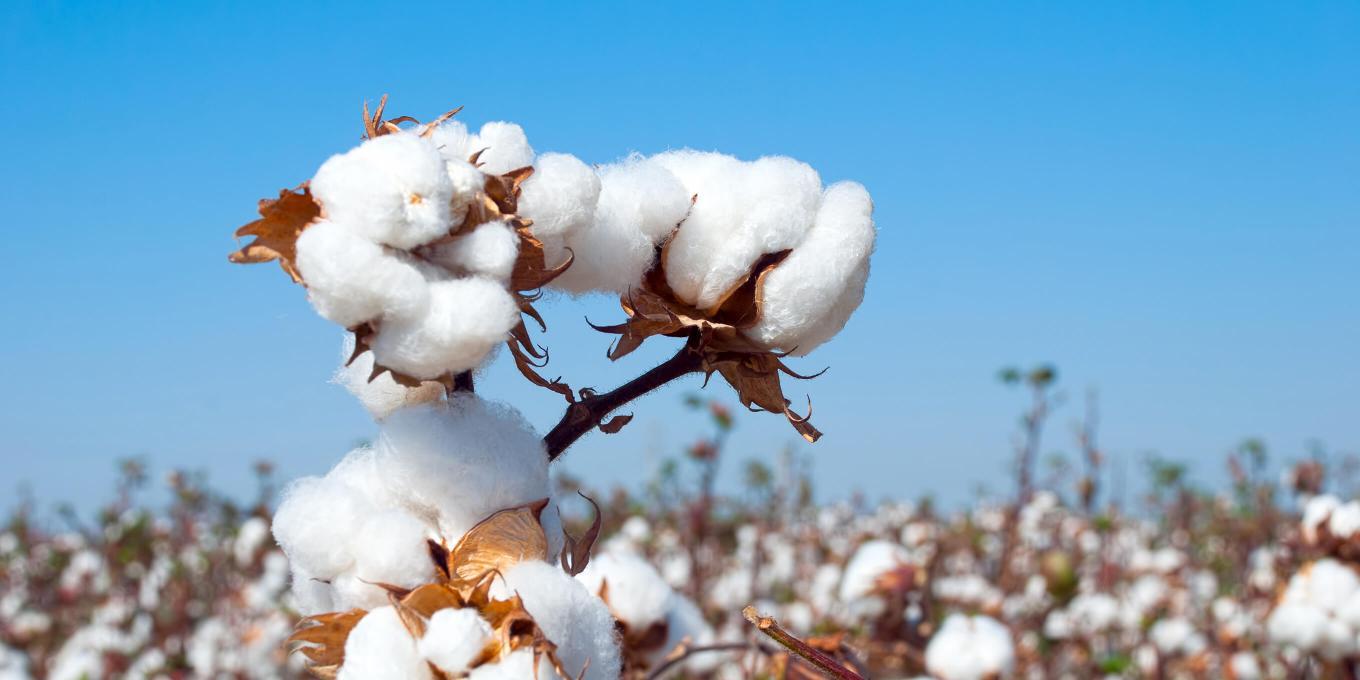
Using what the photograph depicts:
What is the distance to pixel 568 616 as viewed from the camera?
108 centimetres

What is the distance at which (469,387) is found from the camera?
3.80 ft

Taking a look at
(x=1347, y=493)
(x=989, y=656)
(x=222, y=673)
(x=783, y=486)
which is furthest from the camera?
(x=1347, y=493)

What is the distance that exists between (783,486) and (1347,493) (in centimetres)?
459

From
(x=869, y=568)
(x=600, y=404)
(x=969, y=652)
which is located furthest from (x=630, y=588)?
(x=869, y=568)

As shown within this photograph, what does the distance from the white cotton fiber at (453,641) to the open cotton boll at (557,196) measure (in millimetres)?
339

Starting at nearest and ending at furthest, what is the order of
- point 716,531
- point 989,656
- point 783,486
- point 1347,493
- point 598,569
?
point 598,569
point 989,656
point 783,486
point 1347,493
point 716,531

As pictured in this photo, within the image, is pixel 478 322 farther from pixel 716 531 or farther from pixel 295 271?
pixel 716 531

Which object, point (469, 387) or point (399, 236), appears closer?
point (399, 236)

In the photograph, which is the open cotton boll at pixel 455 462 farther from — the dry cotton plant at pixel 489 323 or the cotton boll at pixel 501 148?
the cotton boll at pixel 501 148

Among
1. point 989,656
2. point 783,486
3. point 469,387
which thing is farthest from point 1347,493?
point 469,387

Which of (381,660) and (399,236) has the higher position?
(399,236)

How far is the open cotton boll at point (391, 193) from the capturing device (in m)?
0.96

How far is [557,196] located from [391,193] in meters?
0.17

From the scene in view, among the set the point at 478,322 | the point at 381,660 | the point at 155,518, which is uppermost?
the point at 155,518
